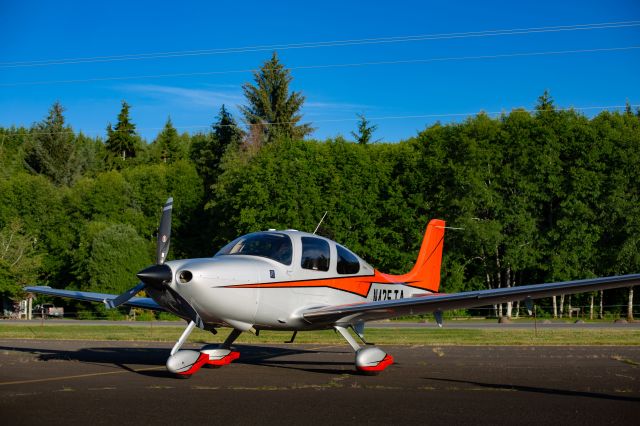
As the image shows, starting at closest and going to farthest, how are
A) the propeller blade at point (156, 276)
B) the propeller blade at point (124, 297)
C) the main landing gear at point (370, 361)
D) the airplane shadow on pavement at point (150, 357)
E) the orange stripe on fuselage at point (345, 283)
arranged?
the propeller blade at point (156, 276), the propeller blade at point (124, 297), the main landing gear at point (370, 361), the orange stripe on fuselage at point (345, 283), the airplane shadow on pavement at point (150, 357)

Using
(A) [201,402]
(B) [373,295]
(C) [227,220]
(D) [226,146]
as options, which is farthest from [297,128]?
(A) [201,402]

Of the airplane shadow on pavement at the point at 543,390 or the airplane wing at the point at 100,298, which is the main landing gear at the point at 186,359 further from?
the airplane shadow on pavement at the point at 543,390

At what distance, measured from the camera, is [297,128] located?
67.7 metres

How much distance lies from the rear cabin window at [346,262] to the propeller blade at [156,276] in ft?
12.6

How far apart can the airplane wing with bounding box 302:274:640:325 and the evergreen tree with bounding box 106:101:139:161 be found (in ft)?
252

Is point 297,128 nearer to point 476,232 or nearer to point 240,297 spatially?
point 476,232

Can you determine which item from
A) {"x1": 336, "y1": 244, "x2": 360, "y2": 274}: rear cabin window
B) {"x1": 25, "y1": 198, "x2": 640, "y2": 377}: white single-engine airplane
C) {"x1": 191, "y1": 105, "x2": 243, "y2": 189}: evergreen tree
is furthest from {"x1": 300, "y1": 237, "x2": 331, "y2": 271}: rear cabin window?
{"x1": 191, "y1": 105, "x2": 243, "y2": 189}: evergreen tree

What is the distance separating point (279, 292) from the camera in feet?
40.6

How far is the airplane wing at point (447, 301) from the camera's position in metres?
11.3

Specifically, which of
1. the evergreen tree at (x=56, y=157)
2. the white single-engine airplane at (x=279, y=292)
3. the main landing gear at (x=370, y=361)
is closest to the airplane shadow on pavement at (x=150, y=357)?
the main landing gear at (x=370, y=361)

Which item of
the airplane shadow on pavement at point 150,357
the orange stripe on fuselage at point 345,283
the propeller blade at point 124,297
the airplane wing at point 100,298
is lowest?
the airplane shadow on pavement at point 150,357

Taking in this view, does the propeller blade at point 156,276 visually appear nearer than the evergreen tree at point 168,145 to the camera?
Yes

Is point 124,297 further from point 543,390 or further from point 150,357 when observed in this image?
point 543,390

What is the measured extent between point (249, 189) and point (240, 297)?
126 feet
